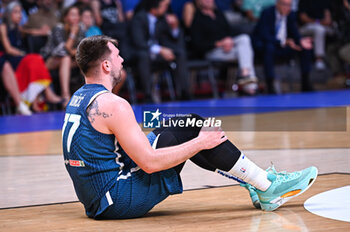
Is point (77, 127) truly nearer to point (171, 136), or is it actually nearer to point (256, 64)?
point (171, 136)

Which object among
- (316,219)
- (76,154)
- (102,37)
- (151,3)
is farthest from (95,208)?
(151,3)

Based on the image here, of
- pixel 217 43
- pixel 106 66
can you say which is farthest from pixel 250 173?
pixel 217 43

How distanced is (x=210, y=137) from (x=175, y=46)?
23.6 ft

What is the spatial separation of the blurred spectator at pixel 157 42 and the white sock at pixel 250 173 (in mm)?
6522

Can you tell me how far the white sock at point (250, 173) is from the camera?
312cm

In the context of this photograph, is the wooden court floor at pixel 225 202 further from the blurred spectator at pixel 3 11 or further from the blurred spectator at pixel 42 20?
the blurred spectator at pixel 42 20

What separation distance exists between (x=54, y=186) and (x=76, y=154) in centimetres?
116

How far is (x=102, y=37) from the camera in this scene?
310 centimetres

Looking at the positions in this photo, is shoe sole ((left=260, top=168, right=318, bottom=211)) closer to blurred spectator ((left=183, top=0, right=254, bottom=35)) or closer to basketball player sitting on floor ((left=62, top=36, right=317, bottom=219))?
basketball player sitting on floor ((left=62, top=36, right=317, bottom=219))

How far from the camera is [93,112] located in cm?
304

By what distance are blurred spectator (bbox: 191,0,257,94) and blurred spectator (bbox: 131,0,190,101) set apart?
0.38m

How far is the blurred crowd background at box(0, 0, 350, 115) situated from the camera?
8953mm

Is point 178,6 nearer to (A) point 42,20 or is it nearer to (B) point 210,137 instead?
(A) point 42,20

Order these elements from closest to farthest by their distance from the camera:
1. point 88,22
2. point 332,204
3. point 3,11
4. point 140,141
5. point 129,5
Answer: point 140,141 → point 332,204 → point 3,11 → point 88,22 → point 129,5
